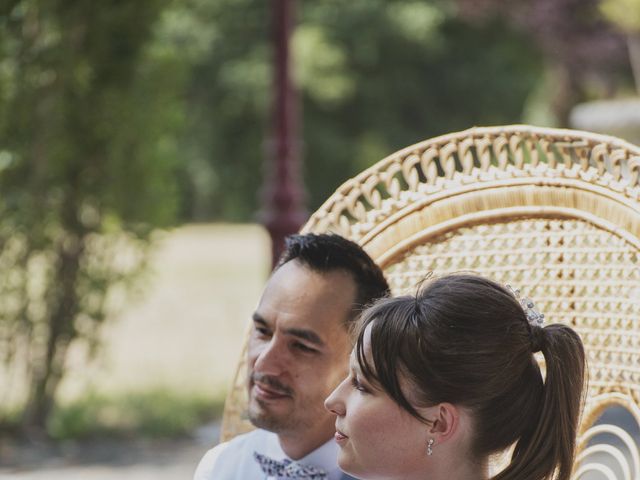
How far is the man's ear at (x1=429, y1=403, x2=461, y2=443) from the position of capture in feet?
5.49

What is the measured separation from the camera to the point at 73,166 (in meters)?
5.97

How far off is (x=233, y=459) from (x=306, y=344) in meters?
0.32

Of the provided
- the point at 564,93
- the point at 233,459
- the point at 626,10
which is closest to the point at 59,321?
the point at 233,459

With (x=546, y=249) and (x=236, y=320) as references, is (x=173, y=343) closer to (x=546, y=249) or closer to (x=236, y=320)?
(x=236, y=320)

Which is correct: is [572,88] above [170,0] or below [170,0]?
above

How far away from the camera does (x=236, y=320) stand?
1122 centimetres

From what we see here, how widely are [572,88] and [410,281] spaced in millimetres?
21537

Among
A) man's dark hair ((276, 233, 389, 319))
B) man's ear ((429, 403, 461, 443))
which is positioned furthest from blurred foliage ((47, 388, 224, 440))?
man's ear ((429, 403, 461, 443))

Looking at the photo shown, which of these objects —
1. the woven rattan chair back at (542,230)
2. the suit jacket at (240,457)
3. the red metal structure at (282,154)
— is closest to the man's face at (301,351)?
the suit jacket at (240,457)

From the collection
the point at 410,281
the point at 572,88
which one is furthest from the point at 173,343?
the point at 572,88

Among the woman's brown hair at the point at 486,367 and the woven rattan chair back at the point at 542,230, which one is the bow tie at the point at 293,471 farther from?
the woman's brown hair at the point at 486,367

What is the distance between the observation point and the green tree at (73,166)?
562 cm

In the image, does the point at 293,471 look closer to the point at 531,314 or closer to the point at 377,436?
the point at 377,436

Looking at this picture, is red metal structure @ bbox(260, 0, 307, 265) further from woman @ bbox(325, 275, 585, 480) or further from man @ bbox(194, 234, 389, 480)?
woman @ bbox(325, 275, 585, 480)
